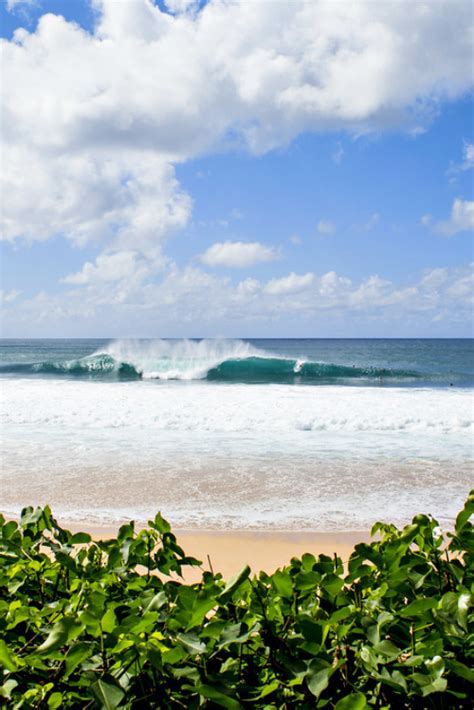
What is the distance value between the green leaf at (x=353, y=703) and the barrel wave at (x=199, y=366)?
25417mm

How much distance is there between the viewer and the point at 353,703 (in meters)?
0.83

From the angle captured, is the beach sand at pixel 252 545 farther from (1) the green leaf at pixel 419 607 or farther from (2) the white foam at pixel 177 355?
(2) the white foam at pixel 177 355

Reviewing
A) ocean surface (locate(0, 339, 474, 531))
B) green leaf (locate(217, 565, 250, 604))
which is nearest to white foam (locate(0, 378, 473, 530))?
ocean surface (locate(0, 339, 474, 531))

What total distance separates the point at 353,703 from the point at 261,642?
8.4 inches

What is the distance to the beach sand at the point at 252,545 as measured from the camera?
4070 mm

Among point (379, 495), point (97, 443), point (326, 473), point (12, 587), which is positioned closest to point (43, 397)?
point (97, 443)

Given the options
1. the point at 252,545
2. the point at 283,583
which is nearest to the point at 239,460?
the point at 252,545

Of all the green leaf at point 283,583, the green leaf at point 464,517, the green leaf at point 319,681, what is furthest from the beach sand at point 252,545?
the green leaf at point 319,681

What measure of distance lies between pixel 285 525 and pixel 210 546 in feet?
2.82

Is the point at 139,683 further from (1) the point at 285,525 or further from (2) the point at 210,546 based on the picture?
(1) the point at 285,525

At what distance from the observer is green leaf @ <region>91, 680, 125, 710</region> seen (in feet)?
2.70

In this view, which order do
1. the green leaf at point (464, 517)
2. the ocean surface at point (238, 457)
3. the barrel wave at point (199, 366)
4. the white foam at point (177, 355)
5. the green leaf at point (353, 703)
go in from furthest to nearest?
the white foam at point (177, 355), the barrel wave at point (199, 366), the ocean surface at point (238, 457), the green leaf at point (464, 517), the green leaf at point (353, 703)

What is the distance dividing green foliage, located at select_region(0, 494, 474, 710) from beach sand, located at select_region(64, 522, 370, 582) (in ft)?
9.17

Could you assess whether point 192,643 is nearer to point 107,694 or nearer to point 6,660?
point 107,694
